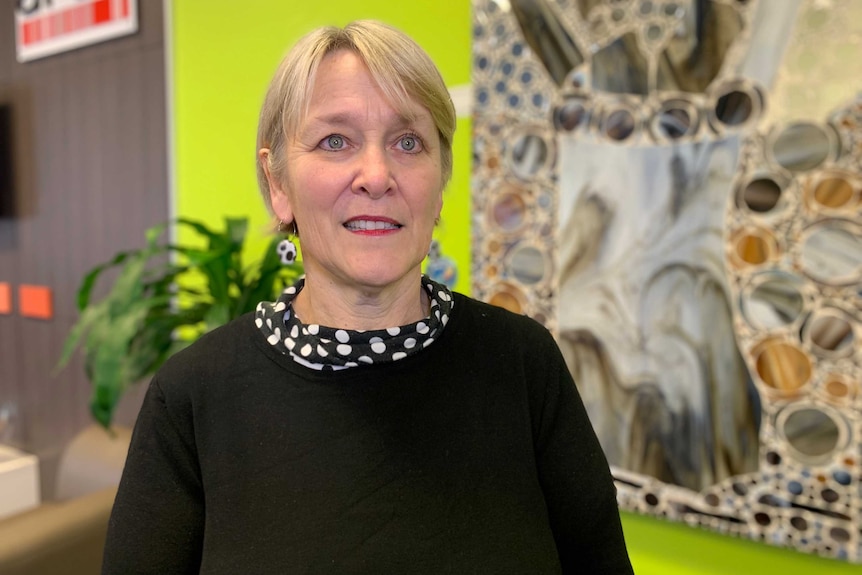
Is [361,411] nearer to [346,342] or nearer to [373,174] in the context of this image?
[346,342]

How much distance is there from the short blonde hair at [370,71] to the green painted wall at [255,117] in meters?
0.91

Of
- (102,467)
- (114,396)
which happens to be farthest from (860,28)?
(102,467)

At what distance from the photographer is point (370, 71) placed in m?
0.79

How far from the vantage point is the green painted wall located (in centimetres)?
150

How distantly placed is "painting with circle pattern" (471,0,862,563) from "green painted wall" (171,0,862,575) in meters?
0.09

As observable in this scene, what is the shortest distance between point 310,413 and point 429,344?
18 cm

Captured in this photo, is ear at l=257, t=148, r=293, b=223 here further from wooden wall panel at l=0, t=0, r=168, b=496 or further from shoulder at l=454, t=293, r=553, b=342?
wooden wall panel at l=0, t=0, r=168, b=496

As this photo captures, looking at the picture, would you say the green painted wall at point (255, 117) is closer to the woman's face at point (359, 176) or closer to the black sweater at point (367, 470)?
the black sweater at point (367, 470)

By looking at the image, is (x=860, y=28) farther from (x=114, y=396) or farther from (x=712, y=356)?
(x=114, y=396)

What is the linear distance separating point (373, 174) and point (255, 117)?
1534 millimetres

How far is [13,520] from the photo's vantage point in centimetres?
157

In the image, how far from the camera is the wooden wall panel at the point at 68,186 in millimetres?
2459

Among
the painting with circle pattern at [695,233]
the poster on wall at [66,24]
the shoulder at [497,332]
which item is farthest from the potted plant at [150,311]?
the poster on wall at [66,24]

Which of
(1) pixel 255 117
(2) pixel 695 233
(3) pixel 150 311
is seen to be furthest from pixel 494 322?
(1) pixel 255 117
